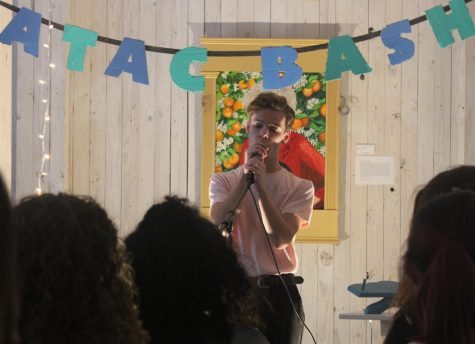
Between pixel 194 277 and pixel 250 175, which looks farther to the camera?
pixel 250 175

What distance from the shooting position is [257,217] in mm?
2838

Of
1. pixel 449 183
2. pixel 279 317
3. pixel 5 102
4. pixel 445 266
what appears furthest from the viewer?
pixel 5 102

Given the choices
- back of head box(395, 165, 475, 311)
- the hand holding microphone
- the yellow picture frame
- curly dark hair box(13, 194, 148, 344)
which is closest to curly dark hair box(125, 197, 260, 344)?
curly dark hair box(13, 194, 148, 344)

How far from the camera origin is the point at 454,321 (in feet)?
4.60

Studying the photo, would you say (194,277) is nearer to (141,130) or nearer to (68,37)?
(68,37)

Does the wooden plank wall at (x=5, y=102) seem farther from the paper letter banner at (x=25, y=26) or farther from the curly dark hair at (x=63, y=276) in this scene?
the curly dark hair at (x=63, y=276)

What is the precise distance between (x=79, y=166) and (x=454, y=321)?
3.78 m

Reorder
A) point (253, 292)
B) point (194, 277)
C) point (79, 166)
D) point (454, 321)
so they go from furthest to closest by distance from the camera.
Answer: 1. point (79, 166)
2. point (253, 292)
3. point (194, 277)
4. point (454, 321)

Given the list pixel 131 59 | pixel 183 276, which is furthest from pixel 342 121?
pixel 183 276

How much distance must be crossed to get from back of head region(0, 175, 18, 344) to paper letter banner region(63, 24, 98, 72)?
124 inches

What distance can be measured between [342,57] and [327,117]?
1.30 m

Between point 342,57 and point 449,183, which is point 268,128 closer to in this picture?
point 342,57

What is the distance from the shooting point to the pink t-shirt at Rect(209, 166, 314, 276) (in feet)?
9.03

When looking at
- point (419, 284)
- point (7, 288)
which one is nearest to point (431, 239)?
point (419, 284)
